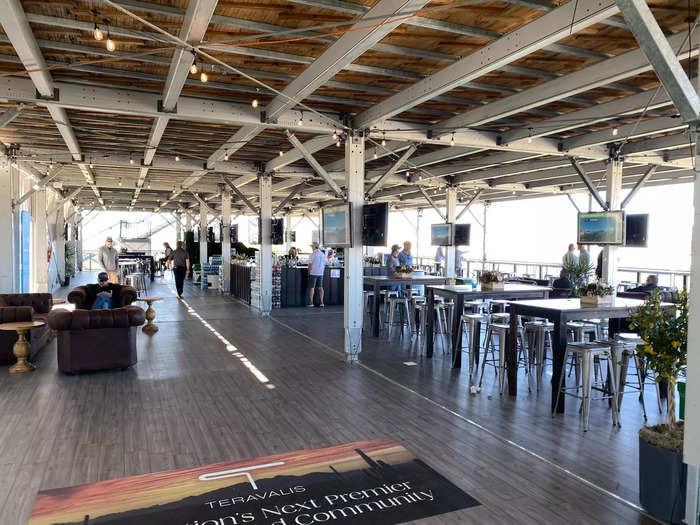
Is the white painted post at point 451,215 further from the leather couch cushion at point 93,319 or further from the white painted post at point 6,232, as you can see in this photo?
the white painted post at point 6,232

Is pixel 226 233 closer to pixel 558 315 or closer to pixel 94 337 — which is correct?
pixel 94 337

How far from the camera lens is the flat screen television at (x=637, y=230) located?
848 centimetres

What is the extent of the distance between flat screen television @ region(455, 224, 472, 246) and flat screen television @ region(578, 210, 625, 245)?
3732 millimetres

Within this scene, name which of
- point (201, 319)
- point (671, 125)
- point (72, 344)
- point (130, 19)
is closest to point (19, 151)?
point (201, 319)

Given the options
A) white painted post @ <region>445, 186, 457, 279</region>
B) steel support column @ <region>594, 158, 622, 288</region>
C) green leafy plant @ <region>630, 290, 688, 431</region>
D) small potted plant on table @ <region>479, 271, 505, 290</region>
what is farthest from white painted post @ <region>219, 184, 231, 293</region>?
green leafy plant @ <region>630, 290, 688, 431</region>

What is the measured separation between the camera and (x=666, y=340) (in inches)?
123

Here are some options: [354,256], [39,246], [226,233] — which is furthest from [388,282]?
[39,246]

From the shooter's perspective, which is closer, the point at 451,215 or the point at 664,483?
the point at 664,483

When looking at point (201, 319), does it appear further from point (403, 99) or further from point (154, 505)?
point (154, 505)

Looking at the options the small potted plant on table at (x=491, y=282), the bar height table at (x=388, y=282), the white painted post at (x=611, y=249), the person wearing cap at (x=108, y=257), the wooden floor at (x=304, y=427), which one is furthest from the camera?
the person wearing cap at (x=108, y=257)

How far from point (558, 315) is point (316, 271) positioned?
25.8 feet

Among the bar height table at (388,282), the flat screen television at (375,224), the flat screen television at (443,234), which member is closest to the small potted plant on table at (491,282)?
the flat screen television at (375,224)

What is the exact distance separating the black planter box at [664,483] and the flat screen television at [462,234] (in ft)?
30.6

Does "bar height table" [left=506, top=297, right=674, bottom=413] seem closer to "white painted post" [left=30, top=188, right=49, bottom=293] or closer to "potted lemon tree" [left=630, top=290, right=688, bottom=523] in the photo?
"potted lemon tree" [left=630, top=290, right=688, bottom=523]
